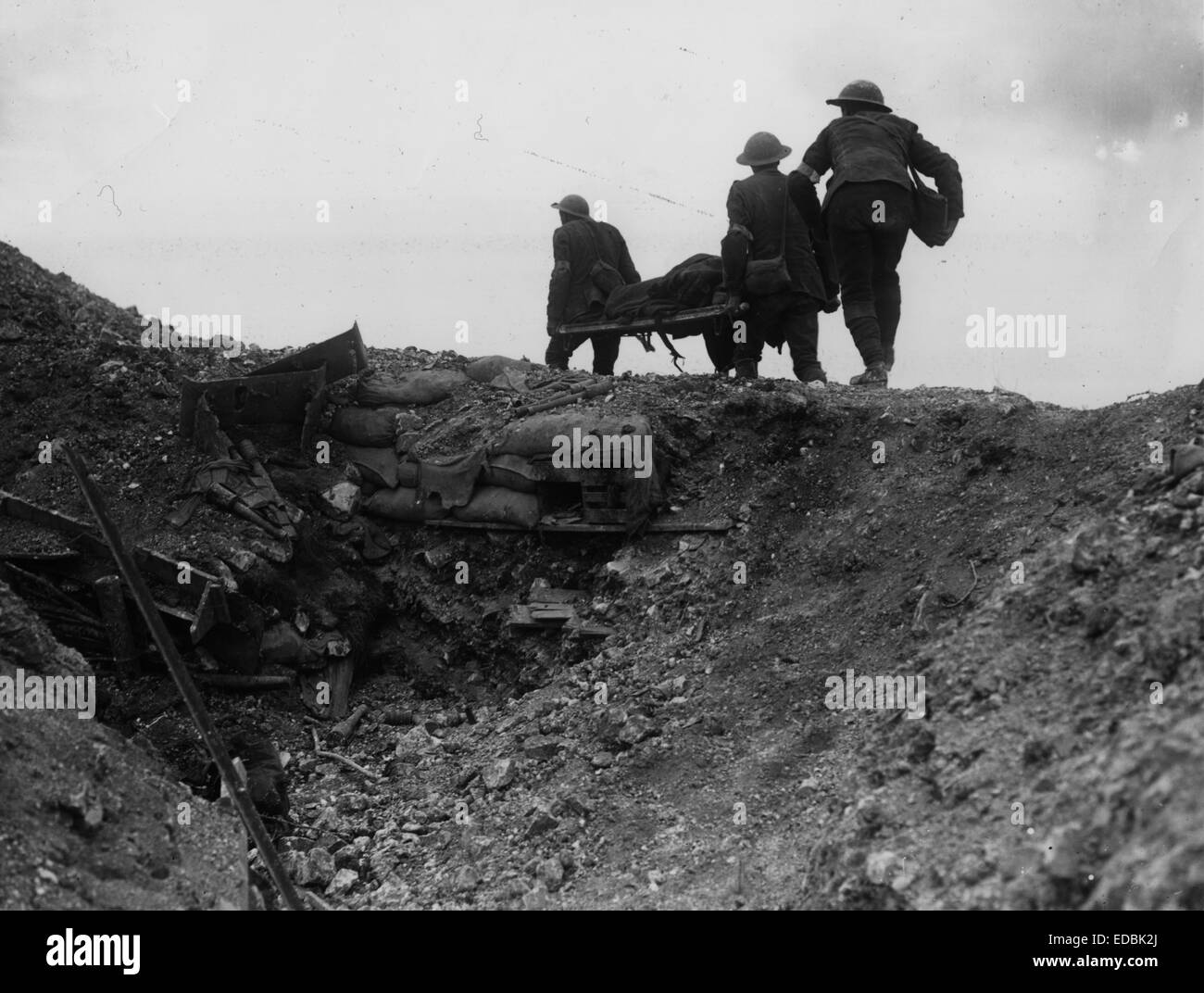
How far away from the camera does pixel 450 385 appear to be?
33.1 ft

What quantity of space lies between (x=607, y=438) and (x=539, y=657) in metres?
1.48

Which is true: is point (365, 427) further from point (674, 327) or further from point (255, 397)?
point (674, 327)

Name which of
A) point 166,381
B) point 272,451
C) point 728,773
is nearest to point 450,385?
point 272,451

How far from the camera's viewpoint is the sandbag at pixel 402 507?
9.35 meters

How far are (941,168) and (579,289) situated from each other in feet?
10.6

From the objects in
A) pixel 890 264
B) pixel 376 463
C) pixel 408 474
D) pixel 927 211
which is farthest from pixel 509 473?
pixel 927 211

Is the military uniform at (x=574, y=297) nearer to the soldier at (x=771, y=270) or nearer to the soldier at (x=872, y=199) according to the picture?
the soldier at (x=771, y=270)

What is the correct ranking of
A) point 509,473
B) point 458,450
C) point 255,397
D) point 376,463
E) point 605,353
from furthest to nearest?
point 605,353 < point 376,463 < point 255,397 < point 458,450 < point 509,473

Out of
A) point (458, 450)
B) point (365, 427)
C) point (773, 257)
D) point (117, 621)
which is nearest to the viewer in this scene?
point (117, 621)

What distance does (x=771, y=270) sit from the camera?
984cm
